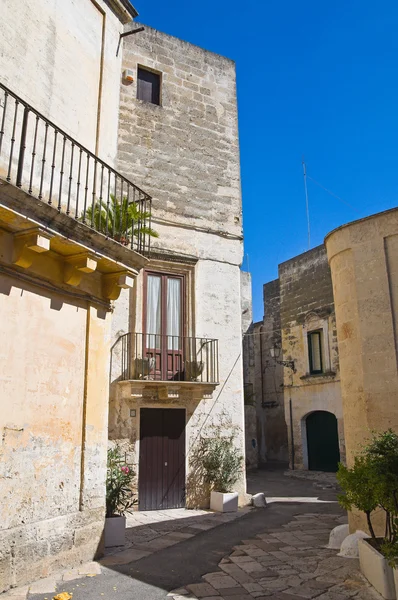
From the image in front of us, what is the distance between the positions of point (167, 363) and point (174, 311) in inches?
51.3

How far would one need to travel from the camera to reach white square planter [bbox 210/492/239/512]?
1084cm

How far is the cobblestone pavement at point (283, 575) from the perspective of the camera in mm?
5586

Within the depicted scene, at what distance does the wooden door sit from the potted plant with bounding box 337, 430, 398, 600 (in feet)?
18.1

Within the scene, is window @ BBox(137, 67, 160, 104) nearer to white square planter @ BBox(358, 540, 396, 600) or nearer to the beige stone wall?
the beige stone wall

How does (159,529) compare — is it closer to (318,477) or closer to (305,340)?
(318,477)

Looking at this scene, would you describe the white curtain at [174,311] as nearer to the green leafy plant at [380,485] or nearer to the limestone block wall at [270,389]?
the green leafy plant at [380,485]

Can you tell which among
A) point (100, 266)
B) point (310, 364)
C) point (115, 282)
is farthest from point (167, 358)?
point (310, 364)

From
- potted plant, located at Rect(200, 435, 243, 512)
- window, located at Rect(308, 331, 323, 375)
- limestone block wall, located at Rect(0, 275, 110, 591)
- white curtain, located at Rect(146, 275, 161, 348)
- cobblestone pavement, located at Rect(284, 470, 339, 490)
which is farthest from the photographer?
window, located at Rect(308, 331, 323, 375)

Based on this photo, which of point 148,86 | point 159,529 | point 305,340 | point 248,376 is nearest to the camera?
point 159,529

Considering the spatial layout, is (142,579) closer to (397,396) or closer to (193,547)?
(193,547)

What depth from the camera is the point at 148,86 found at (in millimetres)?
13039

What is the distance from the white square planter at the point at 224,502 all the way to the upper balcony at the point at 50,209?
18.7ft

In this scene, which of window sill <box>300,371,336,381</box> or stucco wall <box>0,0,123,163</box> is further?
window sill <box>300,371,336,381</box>

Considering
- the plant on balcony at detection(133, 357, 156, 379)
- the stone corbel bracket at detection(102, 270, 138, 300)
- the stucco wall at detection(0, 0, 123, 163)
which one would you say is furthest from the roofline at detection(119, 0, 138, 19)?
the plant on balcony at detection(133, 357, 156, 379)
